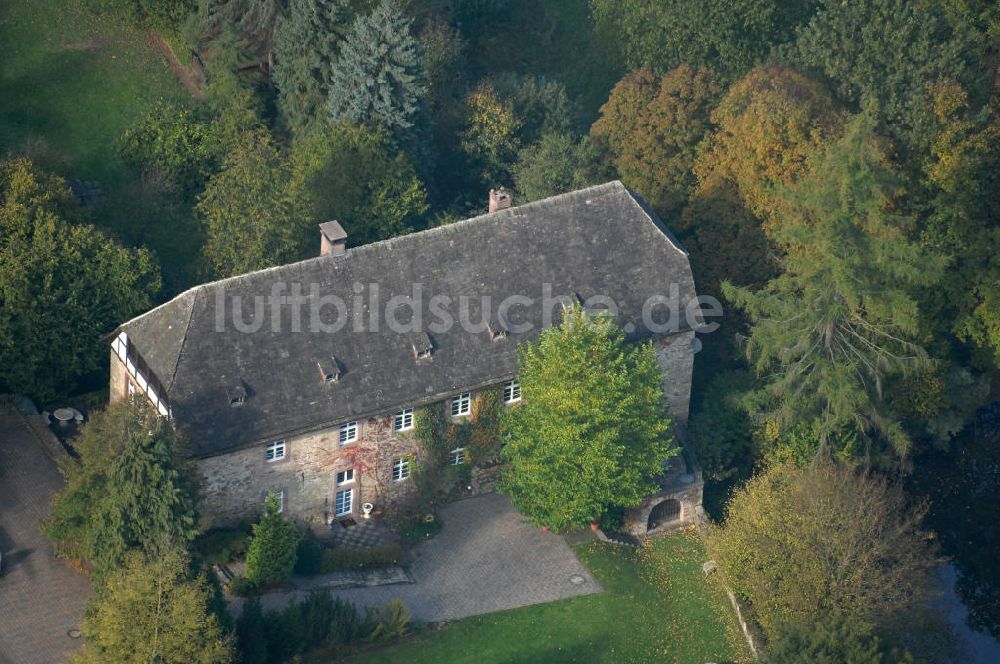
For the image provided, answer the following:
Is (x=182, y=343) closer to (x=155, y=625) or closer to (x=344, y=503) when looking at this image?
(x=344, y=503)

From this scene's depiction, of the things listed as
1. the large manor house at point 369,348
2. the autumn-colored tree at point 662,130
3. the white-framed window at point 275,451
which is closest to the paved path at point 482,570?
the large manor house at point 369,348

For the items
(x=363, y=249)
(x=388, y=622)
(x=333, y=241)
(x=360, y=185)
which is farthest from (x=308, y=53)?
(x=388, y=622)

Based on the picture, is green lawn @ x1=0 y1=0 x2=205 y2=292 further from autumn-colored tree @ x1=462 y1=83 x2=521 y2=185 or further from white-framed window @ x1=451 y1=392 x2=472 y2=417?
white-framed window @ x1=451 y1=392 x2=472 y2=417

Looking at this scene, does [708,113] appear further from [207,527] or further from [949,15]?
[207,527]

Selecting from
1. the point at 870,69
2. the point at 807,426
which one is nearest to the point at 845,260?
the point at 807,426

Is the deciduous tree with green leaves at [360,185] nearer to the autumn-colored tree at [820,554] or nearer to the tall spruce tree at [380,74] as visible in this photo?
the tall spruce tree at [380,74]
